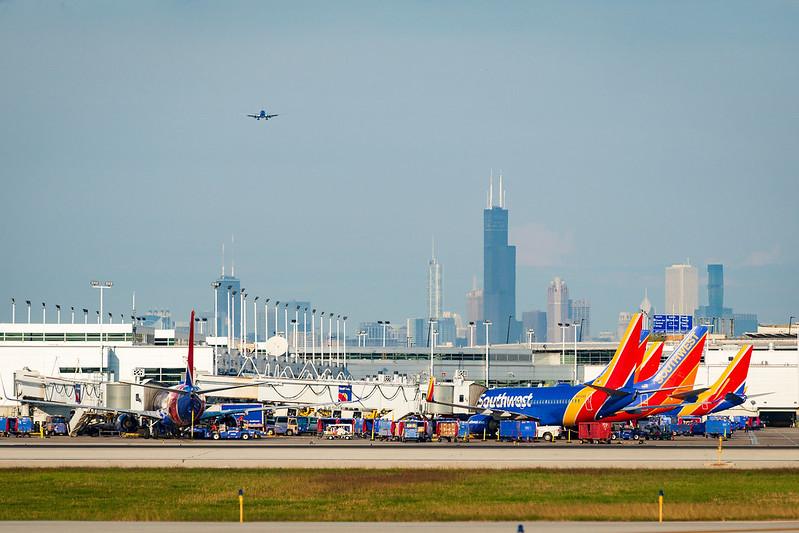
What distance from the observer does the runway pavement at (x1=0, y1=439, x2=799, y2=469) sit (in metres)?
78.9

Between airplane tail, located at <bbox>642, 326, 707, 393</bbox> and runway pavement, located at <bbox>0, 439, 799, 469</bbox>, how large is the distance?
74.3 feet

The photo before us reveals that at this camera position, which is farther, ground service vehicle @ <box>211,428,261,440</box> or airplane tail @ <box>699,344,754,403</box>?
airplane tail @ <box>699,344,754,403</box>

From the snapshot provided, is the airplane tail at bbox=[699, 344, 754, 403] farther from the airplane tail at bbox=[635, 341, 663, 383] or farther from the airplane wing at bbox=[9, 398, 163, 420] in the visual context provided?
the airplane wing at bbox=[9, 398, 163, 420]

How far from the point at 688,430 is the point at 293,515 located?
85097mm

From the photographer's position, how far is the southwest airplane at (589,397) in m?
113

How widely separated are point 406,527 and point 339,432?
7375 centimetres

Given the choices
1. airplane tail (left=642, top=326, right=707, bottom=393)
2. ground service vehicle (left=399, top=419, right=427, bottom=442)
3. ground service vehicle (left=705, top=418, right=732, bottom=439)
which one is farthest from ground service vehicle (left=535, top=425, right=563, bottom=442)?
ground service vehicle (left=705, top=418, right=732, bottom=439)

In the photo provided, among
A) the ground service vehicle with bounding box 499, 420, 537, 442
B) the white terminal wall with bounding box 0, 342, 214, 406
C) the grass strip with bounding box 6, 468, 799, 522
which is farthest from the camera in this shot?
the white terminal wall with bounding box 0, 342, 214, 406

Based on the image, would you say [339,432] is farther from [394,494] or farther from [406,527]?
[406,527]

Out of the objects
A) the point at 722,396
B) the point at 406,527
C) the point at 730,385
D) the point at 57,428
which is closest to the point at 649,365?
the point at 722,396

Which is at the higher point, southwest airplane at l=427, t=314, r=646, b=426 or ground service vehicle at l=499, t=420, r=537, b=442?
southwest airplane at l=427, t=314, r=646, b=426

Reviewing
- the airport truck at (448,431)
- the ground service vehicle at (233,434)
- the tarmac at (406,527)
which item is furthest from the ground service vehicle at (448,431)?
the tarmac at (406,527)

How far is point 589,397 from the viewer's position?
113 m

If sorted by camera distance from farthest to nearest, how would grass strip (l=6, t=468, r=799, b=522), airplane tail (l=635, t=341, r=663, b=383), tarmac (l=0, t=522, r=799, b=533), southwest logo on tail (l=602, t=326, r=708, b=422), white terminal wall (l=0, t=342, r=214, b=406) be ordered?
white terminal wall (l=0, t=342, r=214, b=406), airplane tail (l=635, t=341, r=663, b=383), southwest logo on tail (l=602, t=326, r=708, b=422), grass strip (l=6, t=468, r=799, b=522), tarmac (l=0, t=522, r=799, b=533)
